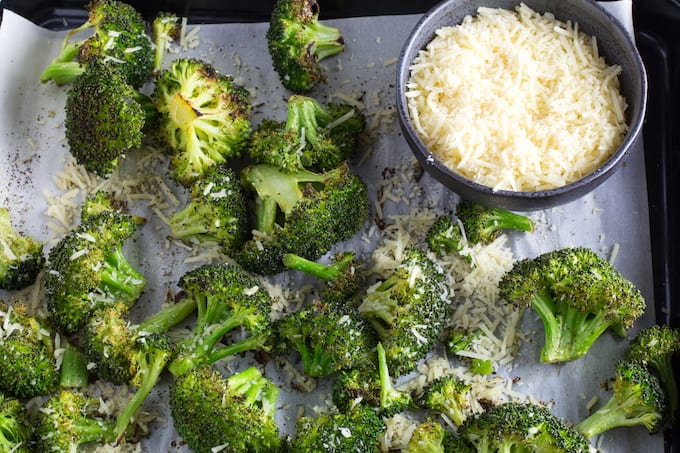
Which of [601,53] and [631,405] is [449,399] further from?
[601,53]

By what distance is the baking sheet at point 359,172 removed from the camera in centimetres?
304

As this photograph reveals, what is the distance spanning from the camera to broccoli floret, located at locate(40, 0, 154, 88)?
3303mm

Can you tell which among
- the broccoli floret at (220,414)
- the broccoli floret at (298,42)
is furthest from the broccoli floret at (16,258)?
the broccoli floret at (298,42)

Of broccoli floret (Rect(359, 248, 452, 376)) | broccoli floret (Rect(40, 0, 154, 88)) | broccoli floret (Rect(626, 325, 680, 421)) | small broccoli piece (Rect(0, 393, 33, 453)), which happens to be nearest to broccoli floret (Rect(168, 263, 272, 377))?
broccoli floret (Rect(359, 248, 452, 376))

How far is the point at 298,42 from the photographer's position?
3250 millimetres

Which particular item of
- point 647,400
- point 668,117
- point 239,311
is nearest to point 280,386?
point 239,311

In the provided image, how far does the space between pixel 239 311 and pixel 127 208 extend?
0.63 meters

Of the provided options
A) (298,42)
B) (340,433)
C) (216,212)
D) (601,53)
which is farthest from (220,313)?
(601,53)

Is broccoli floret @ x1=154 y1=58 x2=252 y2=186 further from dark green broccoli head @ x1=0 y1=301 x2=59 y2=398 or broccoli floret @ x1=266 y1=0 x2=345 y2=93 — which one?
dark green broccoli head @ x1=0 y1=301 x2=59 y2=398

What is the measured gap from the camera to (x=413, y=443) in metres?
2.86

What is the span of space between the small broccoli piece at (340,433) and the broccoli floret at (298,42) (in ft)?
3.94

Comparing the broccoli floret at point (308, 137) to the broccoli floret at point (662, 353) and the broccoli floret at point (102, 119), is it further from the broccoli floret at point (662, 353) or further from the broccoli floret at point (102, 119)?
the broccoli floret at point (662, 353)

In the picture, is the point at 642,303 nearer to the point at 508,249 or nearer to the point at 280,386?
the point at 508,249

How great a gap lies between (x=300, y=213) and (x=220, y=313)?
423mm
